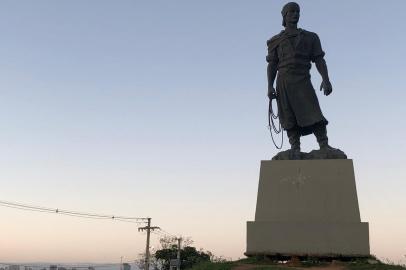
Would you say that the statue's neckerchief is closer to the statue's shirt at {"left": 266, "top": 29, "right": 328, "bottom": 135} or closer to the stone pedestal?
the statue's shirt at {"left": 266, "top": 29, "right": 328, "bottom": 135}

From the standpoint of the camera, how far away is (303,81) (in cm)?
1147

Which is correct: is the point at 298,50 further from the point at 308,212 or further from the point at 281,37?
the point at 308,212

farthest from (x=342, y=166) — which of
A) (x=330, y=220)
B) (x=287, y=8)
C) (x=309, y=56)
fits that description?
(x=287, y=8)

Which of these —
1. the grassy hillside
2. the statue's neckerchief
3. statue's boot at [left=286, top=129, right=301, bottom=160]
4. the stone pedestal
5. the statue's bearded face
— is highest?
the statue's bearded face

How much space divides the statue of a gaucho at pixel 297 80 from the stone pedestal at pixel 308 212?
706mm

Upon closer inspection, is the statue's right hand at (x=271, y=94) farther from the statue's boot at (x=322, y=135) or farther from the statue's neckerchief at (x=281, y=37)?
the statue's boot at (x=322, y=135)

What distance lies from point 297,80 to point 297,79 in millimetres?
24

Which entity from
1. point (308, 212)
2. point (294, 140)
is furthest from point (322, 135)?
point (308, 212)

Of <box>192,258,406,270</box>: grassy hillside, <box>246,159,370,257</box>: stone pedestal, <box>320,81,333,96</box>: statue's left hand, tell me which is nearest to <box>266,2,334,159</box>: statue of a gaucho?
<box>320,81,333,96</box>: statue's left hand

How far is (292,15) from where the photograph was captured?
38.3 feet

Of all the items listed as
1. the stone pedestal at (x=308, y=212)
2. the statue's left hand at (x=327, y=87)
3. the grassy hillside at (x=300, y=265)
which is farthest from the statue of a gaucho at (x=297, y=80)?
the grassy hillside at (x=300, y=265)

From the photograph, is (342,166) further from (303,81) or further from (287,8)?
(287,8)

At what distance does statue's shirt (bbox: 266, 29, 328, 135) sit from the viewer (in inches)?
447

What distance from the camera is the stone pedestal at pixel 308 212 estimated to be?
995cm
